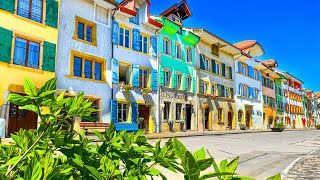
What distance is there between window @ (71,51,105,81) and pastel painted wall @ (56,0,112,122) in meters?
0.25

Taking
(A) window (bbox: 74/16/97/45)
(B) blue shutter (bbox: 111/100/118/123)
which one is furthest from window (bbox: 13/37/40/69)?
(B) blue shutter (bbox: 111/100/118/123)

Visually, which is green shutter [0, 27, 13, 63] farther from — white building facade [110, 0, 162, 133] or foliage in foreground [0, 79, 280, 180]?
foliage in foreground [0, 79, 280, 180]

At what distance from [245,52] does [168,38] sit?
51.6 feet

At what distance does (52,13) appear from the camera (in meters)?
15.3

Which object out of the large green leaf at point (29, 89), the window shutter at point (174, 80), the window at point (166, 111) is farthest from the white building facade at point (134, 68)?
the large green leaf at point (29, 89)

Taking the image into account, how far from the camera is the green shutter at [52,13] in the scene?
1508cm

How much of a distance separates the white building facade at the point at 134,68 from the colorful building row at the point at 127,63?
7 cm

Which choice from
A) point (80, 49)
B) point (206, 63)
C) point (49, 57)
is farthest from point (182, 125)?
point (49, 57)

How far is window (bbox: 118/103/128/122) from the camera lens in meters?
18.5

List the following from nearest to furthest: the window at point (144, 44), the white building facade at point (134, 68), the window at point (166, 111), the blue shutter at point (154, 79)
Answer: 1. the white building facade at point (134, 68)
2. the window at point (144, 44)
3. the blue shutter at point (154, 79)
4. the window at point (166, 111)

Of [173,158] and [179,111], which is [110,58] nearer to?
[179,111]

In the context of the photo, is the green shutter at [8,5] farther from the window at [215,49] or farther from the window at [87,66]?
the window at [215,49]

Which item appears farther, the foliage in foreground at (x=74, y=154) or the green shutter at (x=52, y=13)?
the green shutter at (x=52, y=13)

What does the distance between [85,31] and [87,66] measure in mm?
2287
